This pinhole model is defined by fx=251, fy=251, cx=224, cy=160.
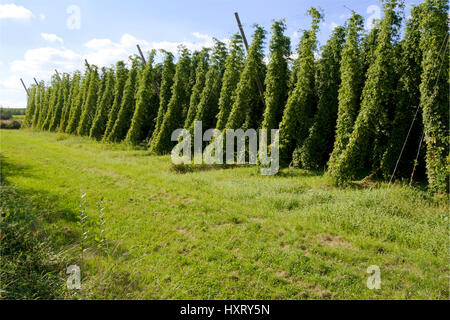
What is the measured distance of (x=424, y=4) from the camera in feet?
23.0

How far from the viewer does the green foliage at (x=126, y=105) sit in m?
18.4

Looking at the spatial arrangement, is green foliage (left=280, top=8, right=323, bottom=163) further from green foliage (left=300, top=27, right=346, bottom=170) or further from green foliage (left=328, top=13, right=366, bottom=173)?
green foliage (left=328, top=13, right=366, bottom=173)

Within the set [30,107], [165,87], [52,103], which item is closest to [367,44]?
[165,87]

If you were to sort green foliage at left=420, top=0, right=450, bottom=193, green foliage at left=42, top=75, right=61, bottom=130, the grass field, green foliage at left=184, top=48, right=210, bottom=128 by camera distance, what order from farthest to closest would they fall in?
1. green foliage at left=42, top=75, right=61, bottom=130
2. green foliage at left=184, top=48, right=210, bottom=128
3. green foliage at left=420, top=0, right=450, bottom=193
4. the grass field

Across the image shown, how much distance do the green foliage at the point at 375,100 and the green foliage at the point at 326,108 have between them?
165cm

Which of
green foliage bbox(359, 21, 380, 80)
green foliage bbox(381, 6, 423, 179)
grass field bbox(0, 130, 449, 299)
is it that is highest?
green foliage bbox(359, 21, 380, 80)

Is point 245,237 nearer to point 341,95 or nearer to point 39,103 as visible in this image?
point 341,95

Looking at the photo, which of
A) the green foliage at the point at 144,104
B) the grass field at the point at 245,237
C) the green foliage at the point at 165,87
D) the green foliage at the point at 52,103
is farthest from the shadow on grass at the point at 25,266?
the green foliage at the point at 52,103

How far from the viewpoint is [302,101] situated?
31.1ft

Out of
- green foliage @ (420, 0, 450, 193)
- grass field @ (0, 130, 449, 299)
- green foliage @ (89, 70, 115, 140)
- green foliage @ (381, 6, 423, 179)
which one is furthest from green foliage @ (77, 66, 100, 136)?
green foliage @ (420, 0, 450, 193)

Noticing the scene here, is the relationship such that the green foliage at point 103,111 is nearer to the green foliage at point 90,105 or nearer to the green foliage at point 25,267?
the green foliage at point 90,105

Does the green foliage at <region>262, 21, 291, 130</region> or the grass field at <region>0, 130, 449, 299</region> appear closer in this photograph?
the grass field at <region>0, 130, 449, 299</region>

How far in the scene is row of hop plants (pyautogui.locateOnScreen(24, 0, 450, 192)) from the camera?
6680 millimetres

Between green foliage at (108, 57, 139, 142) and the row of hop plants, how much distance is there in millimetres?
4012
